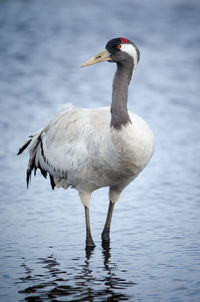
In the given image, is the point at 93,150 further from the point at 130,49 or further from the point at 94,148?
the point at 130,49

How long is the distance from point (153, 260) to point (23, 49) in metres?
13.7

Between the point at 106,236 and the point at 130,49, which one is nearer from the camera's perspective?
the point at 130,49

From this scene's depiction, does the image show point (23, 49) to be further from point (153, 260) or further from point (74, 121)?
point (153, 260)

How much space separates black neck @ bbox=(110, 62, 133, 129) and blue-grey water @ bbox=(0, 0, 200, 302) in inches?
57.0

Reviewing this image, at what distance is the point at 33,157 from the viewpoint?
8203mm

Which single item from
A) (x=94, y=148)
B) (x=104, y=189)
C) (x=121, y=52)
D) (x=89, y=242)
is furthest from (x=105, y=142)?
(x=104, y=189)

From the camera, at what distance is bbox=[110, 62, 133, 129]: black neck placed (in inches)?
254

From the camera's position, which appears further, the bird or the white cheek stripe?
the white cheek stripe

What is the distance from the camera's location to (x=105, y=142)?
6676 millimetres

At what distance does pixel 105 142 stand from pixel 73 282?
1.53 meters

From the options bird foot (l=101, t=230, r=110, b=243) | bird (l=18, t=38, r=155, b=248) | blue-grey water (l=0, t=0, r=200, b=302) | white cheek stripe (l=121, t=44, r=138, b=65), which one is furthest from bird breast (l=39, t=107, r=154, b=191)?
blue-grey water (l=0, t=0, r=200, b=302)

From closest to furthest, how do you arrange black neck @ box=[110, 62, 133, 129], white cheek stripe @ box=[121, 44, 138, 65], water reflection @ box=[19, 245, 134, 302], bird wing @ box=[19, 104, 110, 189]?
water reflection @ box=[19, 245, 134, 302] → black neck @ box=[110, 62, 133, 129] → white cheek stripe @ box=[121, 44, 138, 65] → bird wing @ box=[19, 104, 110, 189]

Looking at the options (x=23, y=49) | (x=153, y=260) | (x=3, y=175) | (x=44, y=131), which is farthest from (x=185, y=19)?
(x=153, y=260)

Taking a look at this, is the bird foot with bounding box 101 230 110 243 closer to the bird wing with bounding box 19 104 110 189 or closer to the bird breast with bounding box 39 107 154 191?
the bird breast with bounding box 39 107 154 191
